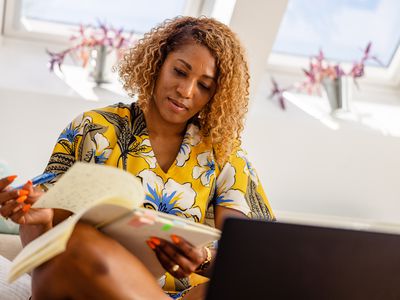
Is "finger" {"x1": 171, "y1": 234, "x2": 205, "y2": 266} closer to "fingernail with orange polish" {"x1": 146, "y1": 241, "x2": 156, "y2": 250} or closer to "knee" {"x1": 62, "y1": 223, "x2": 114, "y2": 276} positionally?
"fingernail with orange polish" {"x1": 146, "y1": 241, "x2": 156, "y2": 250}

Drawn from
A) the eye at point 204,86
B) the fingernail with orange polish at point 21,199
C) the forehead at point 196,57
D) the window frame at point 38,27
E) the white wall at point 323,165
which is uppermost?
the forehead at point 196,57

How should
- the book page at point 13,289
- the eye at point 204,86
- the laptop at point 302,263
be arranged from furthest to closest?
the eye at point 204,86
the book page at point 13,289
the laptop at point 302,263

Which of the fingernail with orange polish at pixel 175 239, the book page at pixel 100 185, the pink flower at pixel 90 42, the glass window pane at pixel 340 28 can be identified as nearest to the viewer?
the book page at pixel 100 185

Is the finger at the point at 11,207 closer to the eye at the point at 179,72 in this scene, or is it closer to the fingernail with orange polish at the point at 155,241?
the fingernail with orange polish at the point at 155,241

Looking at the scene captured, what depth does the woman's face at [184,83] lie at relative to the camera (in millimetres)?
1899

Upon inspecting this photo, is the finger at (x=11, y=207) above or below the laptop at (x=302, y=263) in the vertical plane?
below

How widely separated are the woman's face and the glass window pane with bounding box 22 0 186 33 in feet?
4.23

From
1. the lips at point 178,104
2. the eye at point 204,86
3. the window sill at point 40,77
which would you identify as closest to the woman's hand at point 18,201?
the lips at point 178,104

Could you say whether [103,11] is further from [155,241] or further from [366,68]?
[155,241]

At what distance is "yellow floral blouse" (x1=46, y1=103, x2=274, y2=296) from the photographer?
1.86 metres

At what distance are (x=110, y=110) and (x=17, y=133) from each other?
2.88 ft

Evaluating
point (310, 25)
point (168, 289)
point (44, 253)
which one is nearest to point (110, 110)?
point (168, 289)

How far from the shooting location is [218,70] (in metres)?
2.00

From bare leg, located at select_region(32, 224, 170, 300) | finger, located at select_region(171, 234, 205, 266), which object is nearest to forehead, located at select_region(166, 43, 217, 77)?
finger, located at select_region(171, 234, 205, 266)
